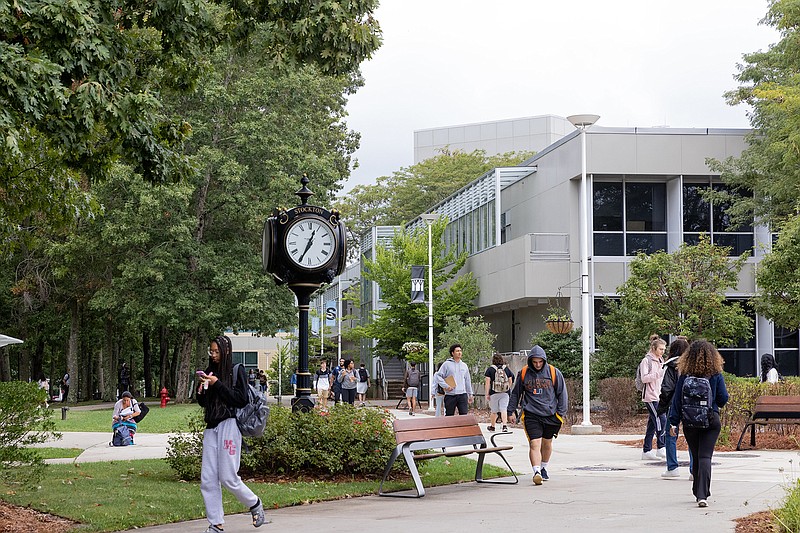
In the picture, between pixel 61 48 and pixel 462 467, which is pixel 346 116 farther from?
pixel 61 48

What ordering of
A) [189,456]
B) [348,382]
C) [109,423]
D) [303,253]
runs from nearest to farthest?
[189,456] < [303,253] < [109,423] < [348,382]

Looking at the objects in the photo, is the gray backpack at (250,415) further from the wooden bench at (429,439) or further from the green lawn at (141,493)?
the wooden bench at (429,439)

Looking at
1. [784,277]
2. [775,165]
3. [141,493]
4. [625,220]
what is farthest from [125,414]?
[775,165]

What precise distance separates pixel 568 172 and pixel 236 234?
15160 mm

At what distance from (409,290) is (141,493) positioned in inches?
1452

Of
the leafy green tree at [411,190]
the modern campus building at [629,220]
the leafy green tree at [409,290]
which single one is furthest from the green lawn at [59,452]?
the leafy green tree at [411,190]

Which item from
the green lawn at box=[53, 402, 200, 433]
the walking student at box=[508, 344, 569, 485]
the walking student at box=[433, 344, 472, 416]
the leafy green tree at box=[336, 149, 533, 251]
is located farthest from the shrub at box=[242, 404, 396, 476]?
the leafy green tree at box=[336, 149, 533, 251]

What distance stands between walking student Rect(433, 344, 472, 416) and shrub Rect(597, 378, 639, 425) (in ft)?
23.2

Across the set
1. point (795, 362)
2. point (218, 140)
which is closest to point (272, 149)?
point (218, 140)

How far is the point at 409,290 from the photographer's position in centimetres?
4925

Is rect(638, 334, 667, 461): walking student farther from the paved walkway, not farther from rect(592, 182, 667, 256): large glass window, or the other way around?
rect(592, 182, 667, 256): large glass window

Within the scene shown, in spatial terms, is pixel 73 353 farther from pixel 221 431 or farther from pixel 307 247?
pixel 221 431

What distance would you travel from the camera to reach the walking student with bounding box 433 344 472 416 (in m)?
20.8

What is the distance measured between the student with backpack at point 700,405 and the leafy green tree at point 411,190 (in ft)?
195
